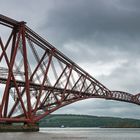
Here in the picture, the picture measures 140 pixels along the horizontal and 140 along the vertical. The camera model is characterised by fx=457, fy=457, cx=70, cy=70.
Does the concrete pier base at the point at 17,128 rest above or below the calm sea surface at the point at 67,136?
above

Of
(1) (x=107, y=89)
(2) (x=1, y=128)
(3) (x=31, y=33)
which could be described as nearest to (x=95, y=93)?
(1) (x=107, y=89)

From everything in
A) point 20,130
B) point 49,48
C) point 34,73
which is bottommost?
point 20,130

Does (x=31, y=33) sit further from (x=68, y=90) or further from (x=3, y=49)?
(x=68, y=90)

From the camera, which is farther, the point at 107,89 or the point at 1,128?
the point at 107,89

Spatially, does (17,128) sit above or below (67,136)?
above

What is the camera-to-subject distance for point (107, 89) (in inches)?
5177

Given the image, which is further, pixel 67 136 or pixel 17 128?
pixel 17 128

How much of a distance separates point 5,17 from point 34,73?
→ 51.7ft

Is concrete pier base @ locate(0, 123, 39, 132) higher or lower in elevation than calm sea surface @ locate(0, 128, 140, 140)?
higher

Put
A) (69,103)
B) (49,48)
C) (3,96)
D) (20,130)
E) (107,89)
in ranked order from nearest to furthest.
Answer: (3,96) → (20,130) → (49,48) → (69,103) → (107,89)

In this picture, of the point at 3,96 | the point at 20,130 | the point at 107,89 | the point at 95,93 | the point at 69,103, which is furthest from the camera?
the point at 107,89

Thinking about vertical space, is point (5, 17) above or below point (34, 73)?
above

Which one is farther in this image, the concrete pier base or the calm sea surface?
the concrete pier base

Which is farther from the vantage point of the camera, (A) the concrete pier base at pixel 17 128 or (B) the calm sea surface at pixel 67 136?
(A) the concrete pier base at pixel 17 128
